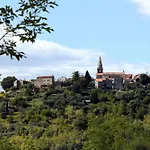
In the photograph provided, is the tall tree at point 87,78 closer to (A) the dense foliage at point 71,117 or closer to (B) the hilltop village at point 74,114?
(B) the hilltop village at point 74,114

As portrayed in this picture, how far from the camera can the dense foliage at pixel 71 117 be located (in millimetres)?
53344

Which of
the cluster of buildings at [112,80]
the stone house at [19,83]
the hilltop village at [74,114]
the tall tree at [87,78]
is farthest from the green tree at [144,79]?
the stone house at [19,83]

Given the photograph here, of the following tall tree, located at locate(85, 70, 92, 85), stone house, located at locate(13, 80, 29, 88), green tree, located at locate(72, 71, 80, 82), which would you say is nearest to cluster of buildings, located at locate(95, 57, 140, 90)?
tall tree, located at locate(85, 70, 92, 85)

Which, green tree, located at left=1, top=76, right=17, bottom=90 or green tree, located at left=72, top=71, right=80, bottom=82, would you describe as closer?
green tree, located at left=72, top=71, right=80, bottom=82

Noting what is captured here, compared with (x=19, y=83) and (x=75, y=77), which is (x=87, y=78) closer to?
(x=75, y=77)

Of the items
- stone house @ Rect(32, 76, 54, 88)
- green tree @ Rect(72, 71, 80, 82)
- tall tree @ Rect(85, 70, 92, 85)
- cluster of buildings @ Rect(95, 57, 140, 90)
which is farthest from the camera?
cluster of buildings @ Rect(95, 57, 140, 90)

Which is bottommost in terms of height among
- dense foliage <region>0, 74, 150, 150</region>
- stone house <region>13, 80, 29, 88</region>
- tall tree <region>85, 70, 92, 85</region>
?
dense foliage <region>0, 74, 150, 150</region>

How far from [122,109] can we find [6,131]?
19.9 m

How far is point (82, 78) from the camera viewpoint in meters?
130

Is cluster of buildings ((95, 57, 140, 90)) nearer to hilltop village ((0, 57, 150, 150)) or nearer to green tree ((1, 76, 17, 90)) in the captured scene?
hilltop village ((0, 57, 150, 150))

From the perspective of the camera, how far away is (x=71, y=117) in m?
93.6

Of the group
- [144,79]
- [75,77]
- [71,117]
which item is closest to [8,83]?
[75,77]

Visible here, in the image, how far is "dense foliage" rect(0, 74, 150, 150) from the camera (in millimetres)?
53344

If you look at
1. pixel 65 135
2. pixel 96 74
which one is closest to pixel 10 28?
pixel 65 135
